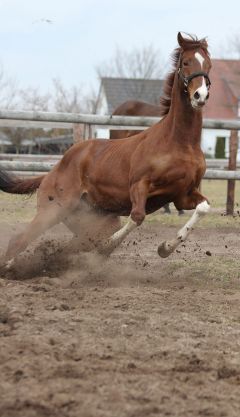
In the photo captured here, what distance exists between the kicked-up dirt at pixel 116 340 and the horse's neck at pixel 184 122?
1.32 meters

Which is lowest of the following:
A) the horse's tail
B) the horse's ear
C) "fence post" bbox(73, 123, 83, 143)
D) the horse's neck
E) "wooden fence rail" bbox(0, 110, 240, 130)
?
the horse's tail

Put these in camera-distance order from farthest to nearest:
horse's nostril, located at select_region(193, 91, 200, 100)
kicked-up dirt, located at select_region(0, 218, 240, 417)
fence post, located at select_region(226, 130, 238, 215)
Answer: fence post, located at select_region(226, 130, 238, 215)
horse's nostril, located at select_region(193, 91, 200, 100)
kicked-up dirt, located at select_region(0, 218, 240, 417)

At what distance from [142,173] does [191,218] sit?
625 millimetres

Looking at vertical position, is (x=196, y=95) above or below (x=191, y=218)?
above

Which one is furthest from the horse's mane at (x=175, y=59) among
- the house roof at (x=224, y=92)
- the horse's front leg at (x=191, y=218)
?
the house roof at (x=224, y=92)

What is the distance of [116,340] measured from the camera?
155 inches

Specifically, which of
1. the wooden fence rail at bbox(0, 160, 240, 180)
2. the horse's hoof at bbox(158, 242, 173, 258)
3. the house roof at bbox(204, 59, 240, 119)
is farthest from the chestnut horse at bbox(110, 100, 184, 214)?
the house roof at bbox(204, 59, 240, 119)

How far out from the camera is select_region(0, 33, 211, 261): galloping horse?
20.0 feet

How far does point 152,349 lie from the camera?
3803mm

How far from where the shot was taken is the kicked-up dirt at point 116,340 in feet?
9.98

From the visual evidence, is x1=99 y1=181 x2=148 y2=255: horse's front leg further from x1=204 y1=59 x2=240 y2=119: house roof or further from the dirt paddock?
x1=204 y1=59 x2=240 y2=119: house roof

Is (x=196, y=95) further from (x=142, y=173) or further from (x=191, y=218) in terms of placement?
(x=191, y=218)

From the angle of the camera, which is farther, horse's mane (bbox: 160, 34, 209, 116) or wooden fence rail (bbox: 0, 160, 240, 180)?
wooden fence rail (bbox: 0, 160, 240, 180)

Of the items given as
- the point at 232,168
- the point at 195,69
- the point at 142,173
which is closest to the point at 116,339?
the point at 142,173
